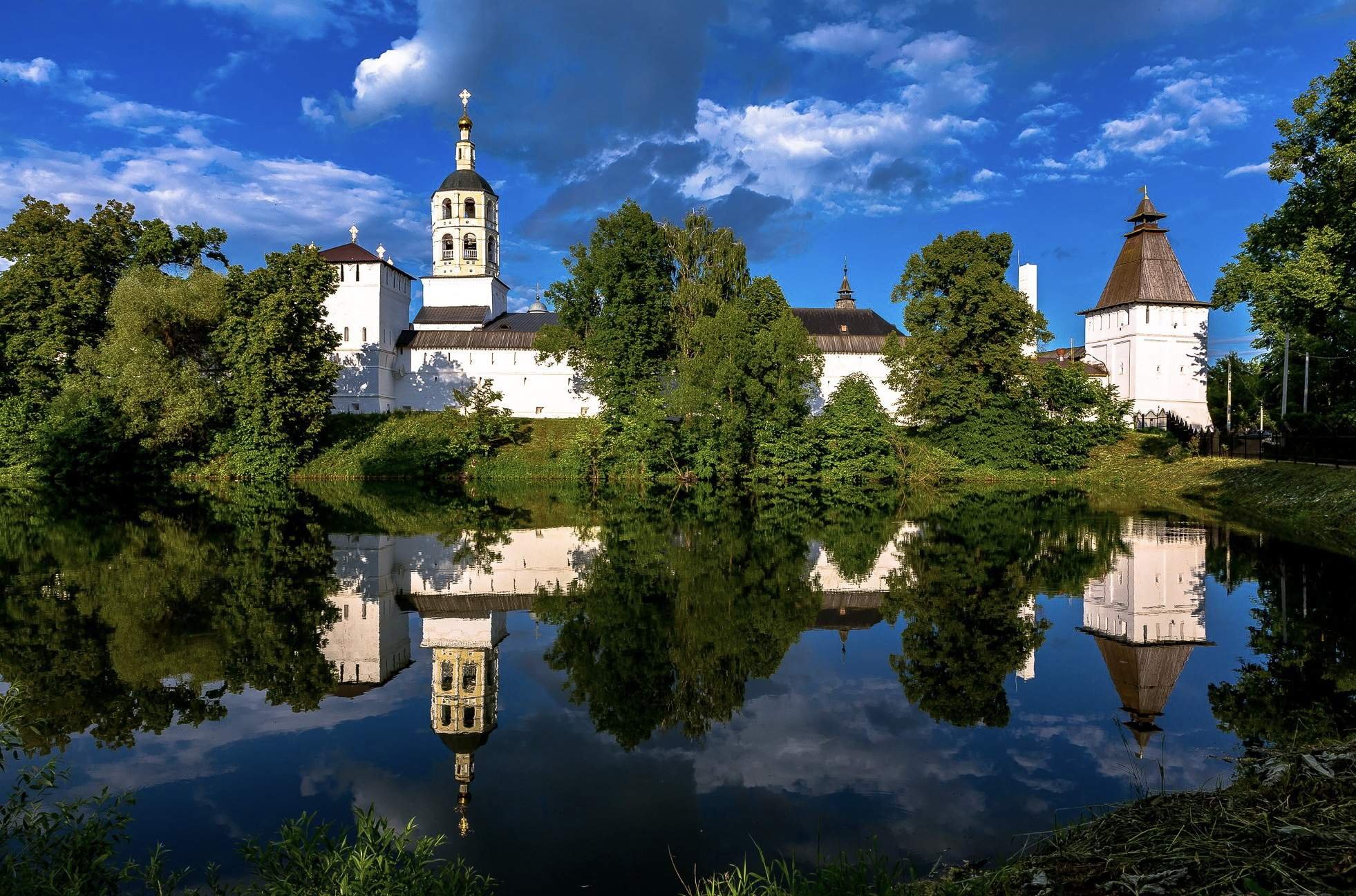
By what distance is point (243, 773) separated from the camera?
219 inches

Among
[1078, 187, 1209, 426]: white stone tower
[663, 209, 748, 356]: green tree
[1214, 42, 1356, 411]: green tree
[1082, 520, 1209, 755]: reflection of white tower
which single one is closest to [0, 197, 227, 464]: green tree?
[663, 209, 748, 356]: green tree

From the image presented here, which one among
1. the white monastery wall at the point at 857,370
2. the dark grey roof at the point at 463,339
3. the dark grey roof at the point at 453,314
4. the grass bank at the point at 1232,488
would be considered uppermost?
the dark grey roof at the point at 453,314

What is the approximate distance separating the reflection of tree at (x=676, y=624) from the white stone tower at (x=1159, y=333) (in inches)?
1343

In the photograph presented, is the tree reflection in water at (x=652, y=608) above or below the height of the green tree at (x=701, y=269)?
below

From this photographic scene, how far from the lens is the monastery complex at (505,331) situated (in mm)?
42531

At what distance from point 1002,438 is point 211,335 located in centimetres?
3237

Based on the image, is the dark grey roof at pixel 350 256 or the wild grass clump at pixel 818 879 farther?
the dark grey roof at pixel 350 256

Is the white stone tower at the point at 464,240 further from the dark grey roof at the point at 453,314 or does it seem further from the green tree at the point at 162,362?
the green tree at the point at 162,362

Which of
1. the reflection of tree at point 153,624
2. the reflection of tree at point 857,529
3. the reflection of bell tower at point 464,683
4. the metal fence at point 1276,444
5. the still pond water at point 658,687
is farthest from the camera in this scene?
the metal fence at point 1276,444

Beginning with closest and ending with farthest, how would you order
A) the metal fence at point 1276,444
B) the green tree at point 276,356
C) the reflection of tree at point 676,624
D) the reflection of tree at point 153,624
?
the reflection of tree at point 153,624, the reflection of tree at point 676,624, the metal fence at point 1276,444, the green tree at point 276,356

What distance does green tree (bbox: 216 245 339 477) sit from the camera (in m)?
31.9

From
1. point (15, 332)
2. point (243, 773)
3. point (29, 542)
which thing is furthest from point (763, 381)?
point (15, 332)

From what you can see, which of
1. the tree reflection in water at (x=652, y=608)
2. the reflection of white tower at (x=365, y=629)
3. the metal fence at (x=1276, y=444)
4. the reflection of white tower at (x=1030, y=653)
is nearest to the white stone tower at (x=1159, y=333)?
the metal fence at (x=1276, y=444)

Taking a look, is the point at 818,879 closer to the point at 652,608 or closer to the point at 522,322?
the point at 652,608
